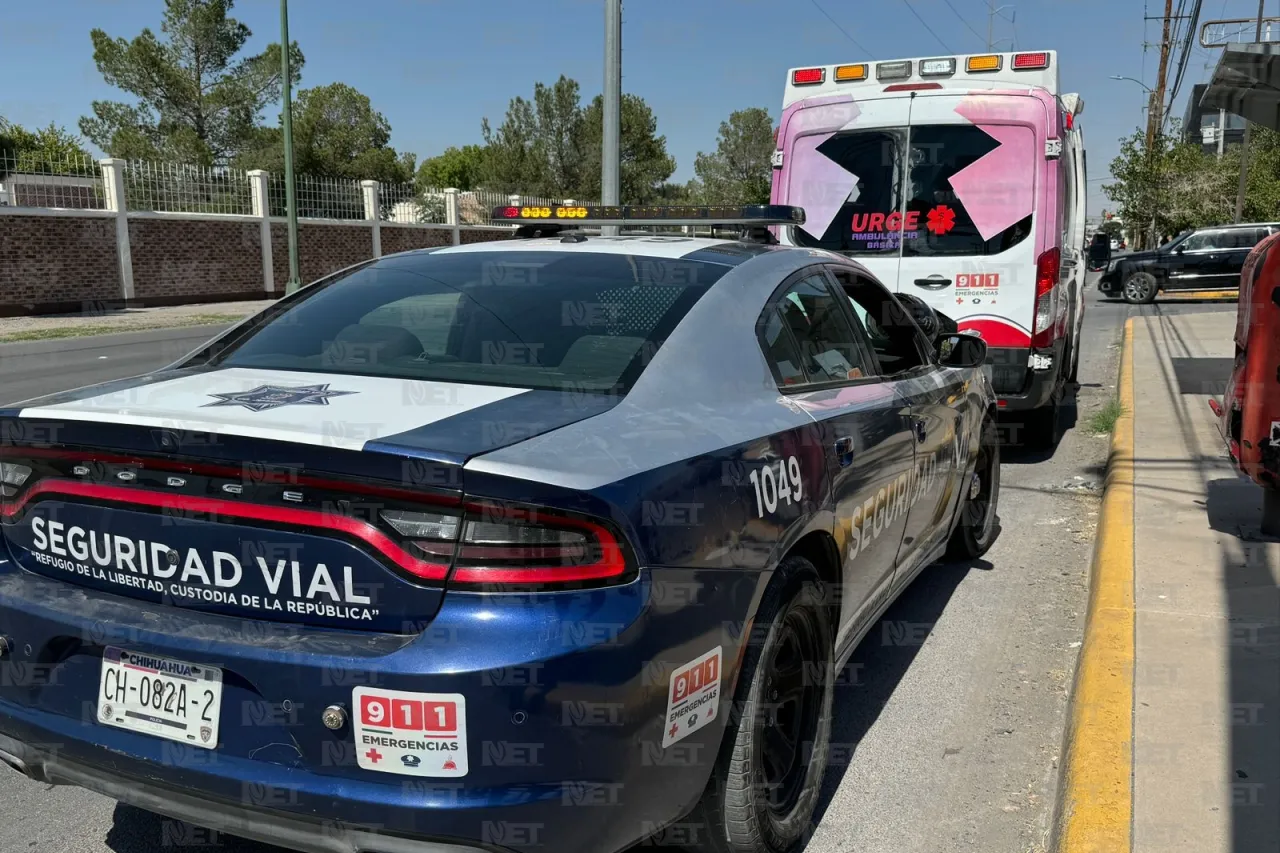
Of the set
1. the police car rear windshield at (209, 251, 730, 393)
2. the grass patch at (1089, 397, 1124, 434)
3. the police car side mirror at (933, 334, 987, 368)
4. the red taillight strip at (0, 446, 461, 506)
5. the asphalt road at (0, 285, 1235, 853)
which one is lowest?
the asphalt road at (0, 285, 1235, 853)

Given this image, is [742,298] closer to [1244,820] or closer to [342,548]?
[342,548]

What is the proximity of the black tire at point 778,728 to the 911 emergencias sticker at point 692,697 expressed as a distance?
0.15m

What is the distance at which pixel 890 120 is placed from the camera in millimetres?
8203

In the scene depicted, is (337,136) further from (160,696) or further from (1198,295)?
(160,696)

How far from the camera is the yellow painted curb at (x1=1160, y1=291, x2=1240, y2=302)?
84.9ft

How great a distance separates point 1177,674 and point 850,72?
5852 mm

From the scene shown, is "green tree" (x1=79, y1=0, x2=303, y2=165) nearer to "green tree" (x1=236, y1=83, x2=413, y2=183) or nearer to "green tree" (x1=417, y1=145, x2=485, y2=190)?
"green tree" (x1=236, y1=83, x2=413, y2=183)

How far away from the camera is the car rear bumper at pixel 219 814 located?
→ 2.14 meters

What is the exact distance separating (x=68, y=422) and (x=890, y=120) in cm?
695

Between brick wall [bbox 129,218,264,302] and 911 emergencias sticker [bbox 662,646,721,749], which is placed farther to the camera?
brick wall [bbox 129,218,264,302]

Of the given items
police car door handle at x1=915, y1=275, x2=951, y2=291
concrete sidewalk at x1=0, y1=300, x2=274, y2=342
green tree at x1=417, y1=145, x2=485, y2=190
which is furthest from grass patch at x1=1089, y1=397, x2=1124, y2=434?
green tree at x1=417, y1=145, x2=485, y2=190

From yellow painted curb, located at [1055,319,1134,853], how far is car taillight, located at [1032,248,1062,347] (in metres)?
2.38

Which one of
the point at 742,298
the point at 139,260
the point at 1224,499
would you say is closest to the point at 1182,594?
the point at 1224,499

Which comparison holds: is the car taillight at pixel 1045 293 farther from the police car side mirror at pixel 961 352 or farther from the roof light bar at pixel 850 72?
the police car side mirror at pixel 961 352
